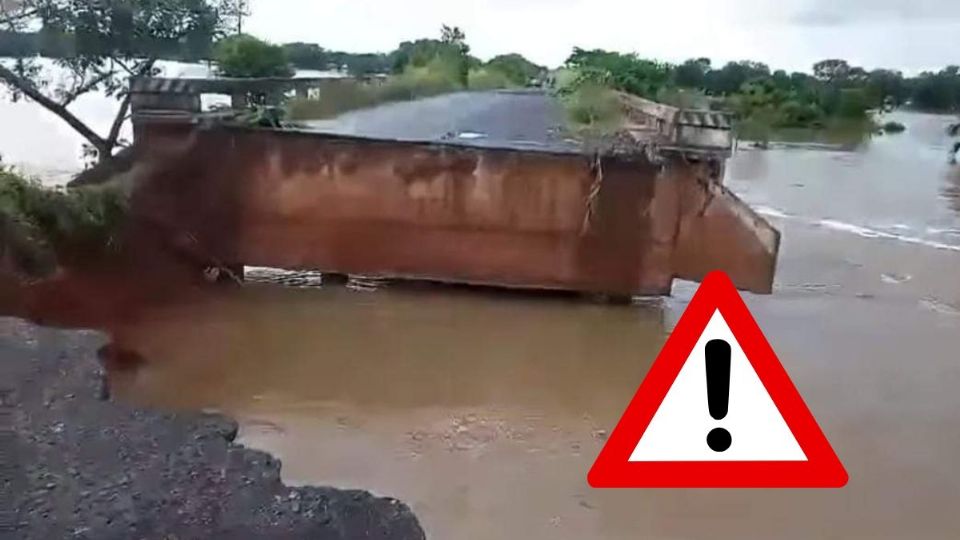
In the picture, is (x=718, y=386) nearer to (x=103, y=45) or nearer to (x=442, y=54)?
(x=103, y=45)

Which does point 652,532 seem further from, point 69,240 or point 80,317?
point 69,240

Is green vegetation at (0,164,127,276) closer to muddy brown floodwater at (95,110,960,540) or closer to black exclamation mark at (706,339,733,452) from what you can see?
muddy brown floodwater at (95,110,960,540)

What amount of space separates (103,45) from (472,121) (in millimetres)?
3520

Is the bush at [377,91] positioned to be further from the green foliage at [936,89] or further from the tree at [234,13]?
the green foliage at [936,89]

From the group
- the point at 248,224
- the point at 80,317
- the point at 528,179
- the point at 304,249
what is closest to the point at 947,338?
the point at 528,179

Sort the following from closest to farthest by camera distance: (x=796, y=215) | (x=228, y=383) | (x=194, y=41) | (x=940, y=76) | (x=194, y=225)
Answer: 1. (x=228, y=383)
2. (x=194, y=225)
3. (x=194, y=41)
4. (x=940, y=76)
5. (x=796, y=215)

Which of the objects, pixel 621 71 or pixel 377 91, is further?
pixel 377 91

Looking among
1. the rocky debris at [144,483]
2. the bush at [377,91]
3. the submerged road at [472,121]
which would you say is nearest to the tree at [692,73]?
the submerged road at [472,121]

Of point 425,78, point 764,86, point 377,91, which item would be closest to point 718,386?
point 764,86

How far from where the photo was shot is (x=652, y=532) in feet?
11.1

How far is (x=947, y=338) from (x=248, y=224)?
15.2ft

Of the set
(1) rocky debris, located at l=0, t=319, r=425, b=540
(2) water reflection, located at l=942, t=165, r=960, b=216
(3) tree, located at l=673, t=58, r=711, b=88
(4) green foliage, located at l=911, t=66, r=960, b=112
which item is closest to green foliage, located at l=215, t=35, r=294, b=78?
(3) tree, located at l=673, t=58, r=711, b=88

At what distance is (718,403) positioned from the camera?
206cm

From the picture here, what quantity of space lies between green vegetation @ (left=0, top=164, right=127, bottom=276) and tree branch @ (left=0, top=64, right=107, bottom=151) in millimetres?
981
